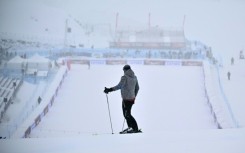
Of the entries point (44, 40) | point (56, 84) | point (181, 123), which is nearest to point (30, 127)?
point (56, 84)

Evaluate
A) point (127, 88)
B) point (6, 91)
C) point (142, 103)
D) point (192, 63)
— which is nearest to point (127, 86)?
point (127, 88)

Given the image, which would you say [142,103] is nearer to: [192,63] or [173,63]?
[173,63]

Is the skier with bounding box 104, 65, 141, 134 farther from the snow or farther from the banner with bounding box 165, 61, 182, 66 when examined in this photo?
the banner with bounding box 165, 61, 182, 66

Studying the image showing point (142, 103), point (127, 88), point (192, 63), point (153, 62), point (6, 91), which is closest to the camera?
point (127, 88)

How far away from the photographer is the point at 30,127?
5.82 m

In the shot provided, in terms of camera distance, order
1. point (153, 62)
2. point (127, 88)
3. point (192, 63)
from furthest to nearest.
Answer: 1. point (192, 63)
2. point (153, 62)
3. point (127, 88)

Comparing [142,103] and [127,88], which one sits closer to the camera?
[127,88]

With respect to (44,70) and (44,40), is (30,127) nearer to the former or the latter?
(44,70)

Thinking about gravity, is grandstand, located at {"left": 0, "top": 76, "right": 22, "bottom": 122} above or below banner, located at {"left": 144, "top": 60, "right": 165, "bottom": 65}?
below

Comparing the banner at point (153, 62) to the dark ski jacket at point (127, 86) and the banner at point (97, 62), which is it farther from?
the dark ski jacket at point (127, 86)

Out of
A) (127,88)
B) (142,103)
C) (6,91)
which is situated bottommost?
(142,103)

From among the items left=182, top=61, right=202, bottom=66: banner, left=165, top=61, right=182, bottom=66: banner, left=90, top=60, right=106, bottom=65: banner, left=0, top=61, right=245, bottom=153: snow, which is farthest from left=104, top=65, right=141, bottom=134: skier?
left=182, top=61, right=202, bottom=66: banner

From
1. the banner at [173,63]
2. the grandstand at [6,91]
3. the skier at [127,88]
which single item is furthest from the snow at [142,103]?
the skier at [127,88]

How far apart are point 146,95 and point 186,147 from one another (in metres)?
4.09
